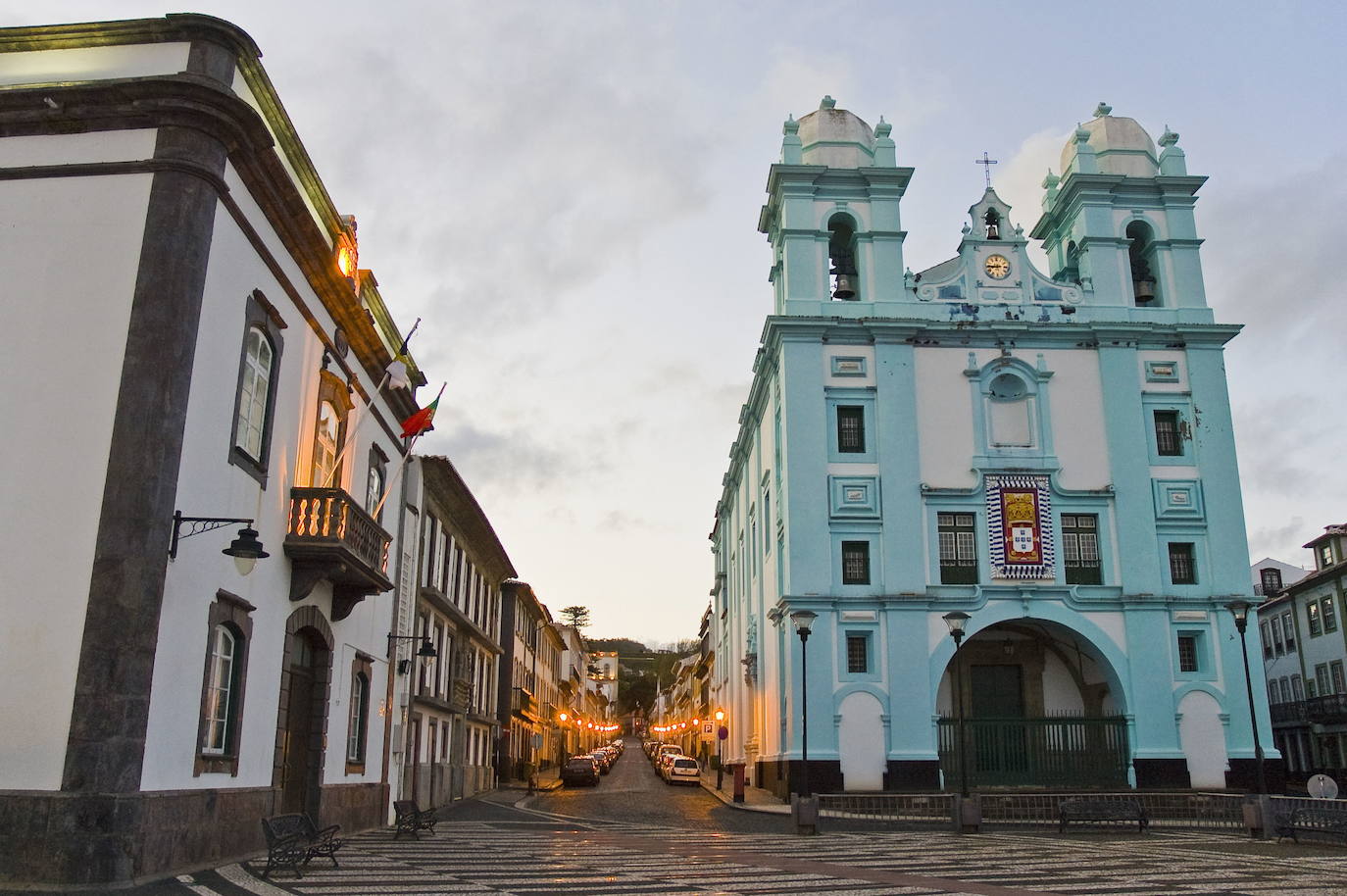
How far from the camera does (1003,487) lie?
3325cm

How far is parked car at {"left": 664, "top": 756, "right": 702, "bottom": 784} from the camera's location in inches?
1893

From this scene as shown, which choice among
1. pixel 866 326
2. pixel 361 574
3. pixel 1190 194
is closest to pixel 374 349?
pixel 361 574

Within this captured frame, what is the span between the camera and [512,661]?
4981cm

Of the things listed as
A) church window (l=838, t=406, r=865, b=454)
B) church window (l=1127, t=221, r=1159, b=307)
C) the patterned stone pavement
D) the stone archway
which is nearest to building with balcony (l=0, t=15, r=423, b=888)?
the patterned stone pavement

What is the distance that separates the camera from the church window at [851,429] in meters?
33.8

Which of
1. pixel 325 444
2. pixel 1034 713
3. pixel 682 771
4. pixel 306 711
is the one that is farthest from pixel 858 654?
pixel 682 771

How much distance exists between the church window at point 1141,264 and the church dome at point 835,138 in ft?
30.7

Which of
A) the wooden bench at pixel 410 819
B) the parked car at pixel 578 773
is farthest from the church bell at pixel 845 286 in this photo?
the parked car at pixel 578 773

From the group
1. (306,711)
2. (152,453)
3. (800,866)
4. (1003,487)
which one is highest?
(1003,487)

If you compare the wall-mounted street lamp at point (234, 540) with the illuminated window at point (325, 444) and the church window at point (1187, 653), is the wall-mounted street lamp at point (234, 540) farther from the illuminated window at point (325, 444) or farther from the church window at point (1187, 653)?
the church window at point (1187, 653)

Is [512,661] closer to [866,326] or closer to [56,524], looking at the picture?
[866,326]

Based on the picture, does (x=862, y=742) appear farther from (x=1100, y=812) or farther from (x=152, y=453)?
(x=152, y=453)

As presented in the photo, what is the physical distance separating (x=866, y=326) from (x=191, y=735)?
25.0 meters

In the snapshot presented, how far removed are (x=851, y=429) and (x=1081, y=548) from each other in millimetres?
7853
